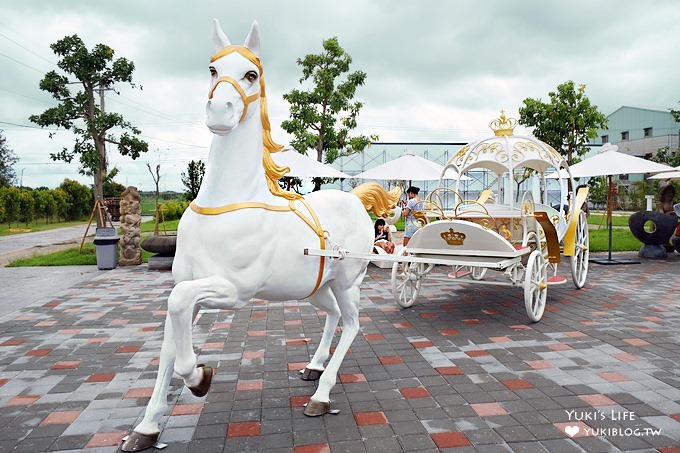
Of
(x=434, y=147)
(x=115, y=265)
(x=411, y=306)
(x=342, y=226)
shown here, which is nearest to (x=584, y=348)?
(x=411, y=306)

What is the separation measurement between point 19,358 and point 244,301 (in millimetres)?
2846

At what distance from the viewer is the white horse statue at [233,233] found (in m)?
2.31

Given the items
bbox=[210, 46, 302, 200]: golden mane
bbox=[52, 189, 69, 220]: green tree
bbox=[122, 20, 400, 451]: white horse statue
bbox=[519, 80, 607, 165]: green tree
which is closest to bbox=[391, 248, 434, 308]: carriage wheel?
bbox=[122, 20, 400, 451]: white horse statue

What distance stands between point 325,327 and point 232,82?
198cm

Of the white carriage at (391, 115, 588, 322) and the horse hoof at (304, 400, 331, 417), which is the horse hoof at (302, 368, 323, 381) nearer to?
the horse hoof at (304, 400, 331, 417)

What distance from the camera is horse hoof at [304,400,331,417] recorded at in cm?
289

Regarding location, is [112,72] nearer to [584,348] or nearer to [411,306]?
[411,306]

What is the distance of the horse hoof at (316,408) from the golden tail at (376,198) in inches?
61.5

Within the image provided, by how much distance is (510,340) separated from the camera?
453 centimetres

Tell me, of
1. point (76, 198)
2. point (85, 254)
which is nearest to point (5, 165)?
point (76, 198)

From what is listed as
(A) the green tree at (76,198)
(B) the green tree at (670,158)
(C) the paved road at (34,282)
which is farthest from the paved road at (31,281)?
(B) the green tree at (670,158)

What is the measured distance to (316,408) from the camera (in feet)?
9.53

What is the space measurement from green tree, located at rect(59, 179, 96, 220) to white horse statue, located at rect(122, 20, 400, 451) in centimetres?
2969

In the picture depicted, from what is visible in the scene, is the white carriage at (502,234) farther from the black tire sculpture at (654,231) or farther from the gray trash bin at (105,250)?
the gray trash bin at (105,250)
